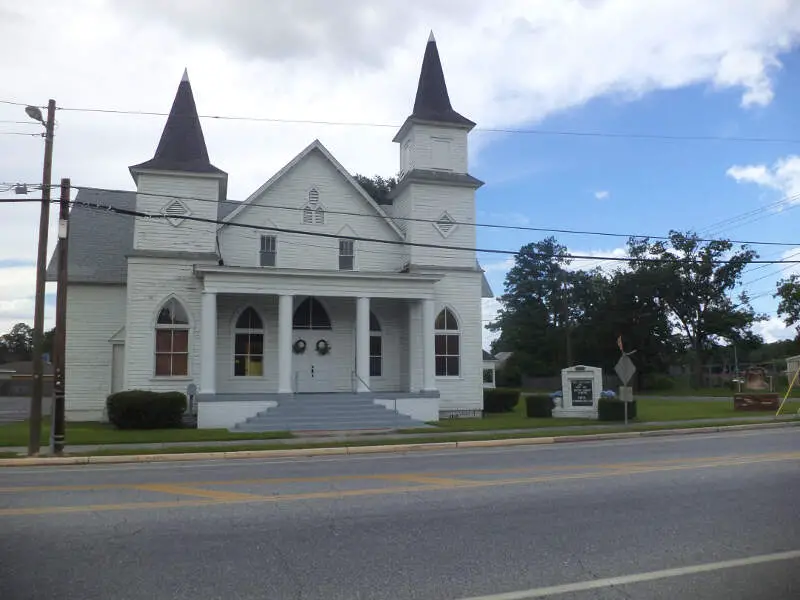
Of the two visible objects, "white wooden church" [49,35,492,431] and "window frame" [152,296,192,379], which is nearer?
"white wooden church" [49,35,492,431]

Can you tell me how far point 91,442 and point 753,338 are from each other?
68.2 m

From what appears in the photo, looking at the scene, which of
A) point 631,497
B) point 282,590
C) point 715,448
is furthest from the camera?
point 715,448

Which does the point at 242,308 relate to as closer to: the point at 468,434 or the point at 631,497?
the point at 468,434

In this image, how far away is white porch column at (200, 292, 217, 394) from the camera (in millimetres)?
23391

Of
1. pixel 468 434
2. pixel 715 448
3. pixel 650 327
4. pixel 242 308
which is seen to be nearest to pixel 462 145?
pixel 242 308

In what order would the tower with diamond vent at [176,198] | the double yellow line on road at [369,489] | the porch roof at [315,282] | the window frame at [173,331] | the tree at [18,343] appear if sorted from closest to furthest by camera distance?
the double yellow line on road at [369,489] → the porch roof at [315,282] → the window frame at [173,331] → the tower with diamond vent at [176,198] → the tree at [18,343]

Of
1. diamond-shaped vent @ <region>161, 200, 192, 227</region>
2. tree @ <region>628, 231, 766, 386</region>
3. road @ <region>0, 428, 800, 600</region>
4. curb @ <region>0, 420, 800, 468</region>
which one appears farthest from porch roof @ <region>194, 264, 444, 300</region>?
tree @ <region>628, 231, 766, 386</region>

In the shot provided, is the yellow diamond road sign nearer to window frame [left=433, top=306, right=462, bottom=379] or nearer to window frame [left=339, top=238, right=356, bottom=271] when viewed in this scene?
window frame [left=433, top=306, right=462, bottom=379]

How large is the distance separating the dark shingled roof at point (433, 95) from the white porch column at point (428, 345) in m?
7.41

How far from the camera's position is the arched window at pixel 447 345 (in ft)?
90.1

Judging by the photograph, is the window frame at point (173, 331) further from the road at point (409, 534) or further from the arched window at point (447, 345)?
the road at point (409, 534)

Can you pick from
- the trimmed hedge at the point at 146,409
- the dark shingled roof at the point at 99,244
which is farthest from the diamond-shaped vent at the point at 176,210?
the trimmed hedge at the point at 146,409

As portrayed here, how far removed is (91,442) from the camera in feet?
60.4

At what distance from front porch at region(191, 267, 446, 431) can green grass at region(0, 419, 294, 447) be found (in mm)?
2126
